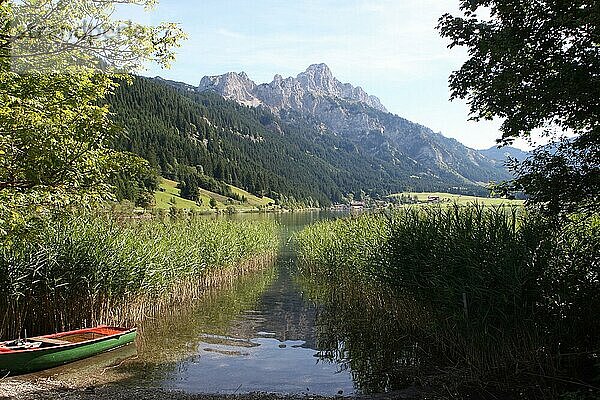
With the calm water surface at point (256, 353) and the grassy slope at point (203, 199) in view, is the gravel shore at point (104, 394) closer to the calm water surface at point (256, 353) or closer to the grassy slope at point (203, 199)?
the calm water surface at point (256, 353)

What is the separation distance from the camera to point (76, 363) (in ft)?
46.8

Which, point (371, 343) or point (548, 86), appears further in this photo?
point (371, 343)

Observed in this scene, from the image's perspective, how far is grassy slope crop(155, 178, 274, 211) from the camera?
113m

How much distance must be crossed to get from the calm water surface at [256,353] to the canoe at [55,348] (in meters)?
0.35

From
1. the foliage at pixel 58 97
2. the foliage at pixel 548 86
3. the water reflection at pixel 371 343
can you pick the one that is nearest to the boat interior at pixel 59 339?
the foliage at pixel 58 97

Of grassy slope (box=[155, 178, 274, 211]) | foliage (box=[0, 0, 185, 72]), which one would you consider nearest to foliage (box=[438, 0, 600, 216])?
foliage (box=[0, 0, 185, 72])

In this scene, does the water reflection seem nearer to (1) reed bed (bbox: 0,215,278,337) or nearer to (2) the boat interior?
(1) reed bed (bbox: 0,215,278,337)

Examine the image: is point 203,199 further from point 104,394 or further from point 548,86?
point 548,86

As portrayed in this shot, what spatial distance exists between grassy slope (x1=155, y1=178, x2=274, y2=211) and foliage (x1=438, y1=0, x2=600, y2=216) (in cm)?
9710

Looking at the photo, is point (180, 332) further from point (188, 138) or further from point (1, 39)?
point (188, 138)

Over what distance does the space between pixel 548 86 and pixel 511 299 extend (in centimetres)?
463

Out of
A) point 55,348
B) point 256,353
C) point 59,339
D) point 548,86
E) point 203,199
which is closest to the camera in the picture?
point 548,86

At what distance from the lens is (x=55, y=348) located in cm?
1317

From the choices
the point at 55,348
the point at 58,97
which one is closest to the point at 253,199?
the point at 55,348
